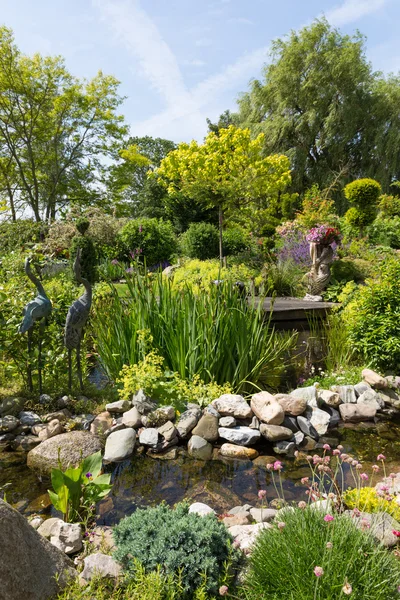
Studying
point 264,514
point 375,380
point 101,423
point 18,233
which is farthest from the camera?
point 18,233

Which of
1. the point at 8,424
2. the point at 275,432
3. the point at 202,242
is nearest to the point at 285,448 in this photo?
the point at 275,432

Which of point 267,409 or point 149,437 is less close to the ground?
point 267,409

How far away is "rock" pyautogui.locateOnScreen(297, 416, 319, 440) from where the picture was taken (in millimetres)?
3453

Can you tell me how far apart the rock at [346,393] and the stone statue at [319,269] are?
4709mm

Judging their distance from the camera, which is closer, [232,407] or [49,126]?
[232,407]

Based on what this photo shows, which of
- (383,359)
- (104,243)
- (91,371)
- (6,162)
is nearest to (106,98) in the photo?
(6,162)

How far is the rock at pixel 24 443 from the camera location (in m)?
3.24

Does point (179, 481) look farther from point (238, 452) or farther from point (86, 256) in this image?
point (86, 256)

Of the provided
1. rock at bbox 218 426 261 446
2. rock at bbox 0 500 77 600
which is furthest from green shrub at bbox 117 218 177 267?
rock at bbox 0 500 77 600

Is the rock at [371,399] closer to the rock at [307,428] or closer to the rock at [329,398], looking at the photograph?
the rock at [329,398]

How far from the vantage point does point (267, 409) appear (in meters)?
3.37

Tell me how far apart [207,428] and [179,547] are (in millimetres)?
1703

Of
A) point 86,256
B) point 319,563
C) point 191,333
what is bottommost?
point 319,563

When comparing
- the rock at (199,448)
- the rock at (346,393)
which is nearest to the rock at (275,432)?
Answer: the rock at (199,448)
